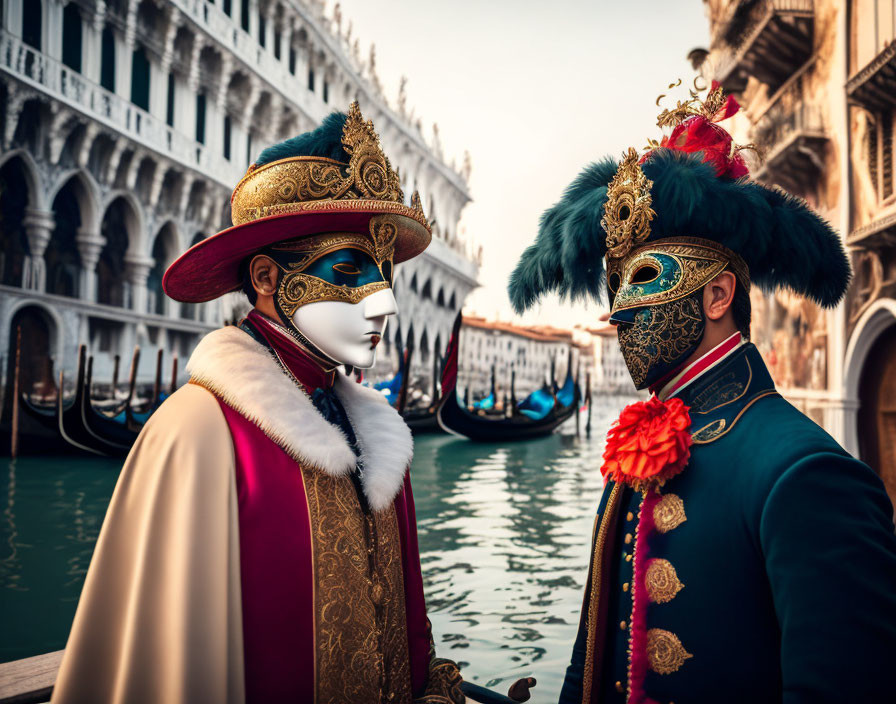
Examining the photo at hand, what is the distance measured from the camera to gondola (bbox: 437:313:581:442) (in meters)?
14.1

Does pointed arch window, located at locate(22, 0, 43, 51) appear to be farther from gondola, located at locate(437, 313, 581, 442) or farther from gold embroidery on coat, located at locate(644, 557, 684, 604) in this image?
gold embroidery on coat, located at locate(644, 557, 684, 604)

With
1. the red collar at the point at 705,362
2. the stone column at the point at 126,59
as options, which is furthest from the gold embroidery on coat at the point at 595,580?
the stone column at the point at 126,59

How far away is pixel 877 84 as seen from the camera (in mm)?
6559

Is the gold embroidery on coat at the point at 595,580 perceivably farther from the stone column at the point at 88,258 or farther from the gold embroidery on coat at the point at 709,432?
the stone column at the point at 88,258

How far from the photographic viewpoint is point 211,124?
1448 centimetres

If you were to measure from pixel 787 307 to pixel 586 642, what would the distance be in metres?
9.06

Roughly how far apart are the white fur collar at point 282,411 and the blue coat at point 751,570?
0.48 meters

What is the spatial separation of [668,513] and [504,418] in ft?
52.2

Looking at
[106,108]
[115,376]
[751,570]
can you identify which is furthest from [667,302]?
[106,108]

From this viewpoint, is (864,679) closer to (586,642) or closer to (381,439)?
(586,642)

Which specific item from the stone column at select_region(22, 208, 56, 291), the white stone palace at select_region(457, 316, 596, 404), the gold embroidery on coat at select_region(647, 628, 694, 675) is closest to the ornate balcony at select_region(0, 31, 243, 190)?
the stone column at select_region(22, 208, 56, 291)

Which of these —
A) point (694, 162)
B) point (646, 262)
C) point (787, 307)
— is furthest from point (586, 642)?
point (787, 307)

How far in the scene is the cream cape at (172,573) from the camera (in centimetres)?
114

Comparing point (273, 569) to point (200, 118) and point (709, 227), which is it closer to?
point (709, 227)
